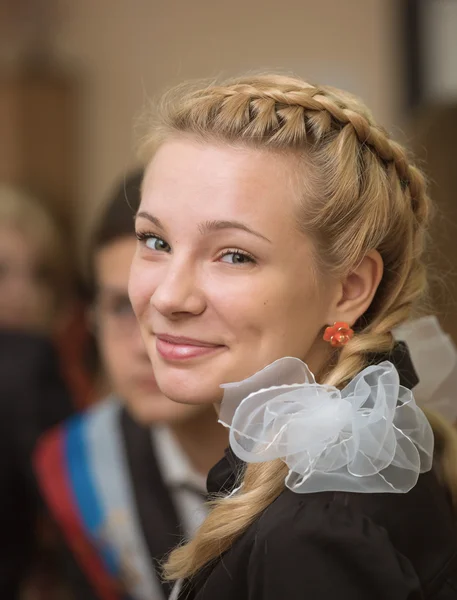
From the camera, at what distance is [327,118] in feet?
2.90

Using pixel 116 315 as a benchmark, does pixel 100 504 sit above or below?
below

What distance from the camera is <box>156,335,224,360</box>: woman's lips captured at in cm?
87

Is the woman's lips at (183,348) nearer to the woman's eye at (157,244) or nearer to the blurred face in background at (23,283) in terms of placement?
the woman's eye at (157,244)

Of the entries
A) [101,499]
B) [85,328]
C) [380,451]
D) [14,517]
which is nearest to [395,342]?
[380,451]

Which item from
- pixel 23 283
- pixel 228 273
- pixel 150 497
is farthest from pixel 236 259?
pixel 23 283

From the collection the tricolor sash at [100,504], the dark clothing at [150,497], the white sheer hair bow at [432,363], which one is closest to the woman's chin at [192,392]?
the white sheer hair bow at [432,363]

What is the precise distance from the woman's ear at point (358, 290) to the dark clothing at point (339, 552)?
189 millimetres

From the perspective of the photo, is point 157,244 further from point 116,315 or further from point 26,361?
point 26,361

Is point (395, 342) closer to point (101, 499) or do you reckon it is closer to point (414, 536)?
point (414, 536)

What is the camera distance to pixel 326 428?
2.66 ft

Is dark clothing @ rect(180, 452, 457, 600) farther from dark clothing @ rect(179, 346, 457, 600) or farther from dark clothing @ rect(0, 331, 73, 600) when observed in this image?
dark clothing @ rect(0, 331, 73, 600)

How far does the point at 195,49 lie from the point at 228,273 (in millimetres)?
2868

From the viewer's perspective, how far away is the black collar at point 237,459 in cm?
89

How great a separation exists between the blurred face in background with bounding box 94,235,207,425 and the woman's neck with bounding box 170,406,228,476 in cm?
2
